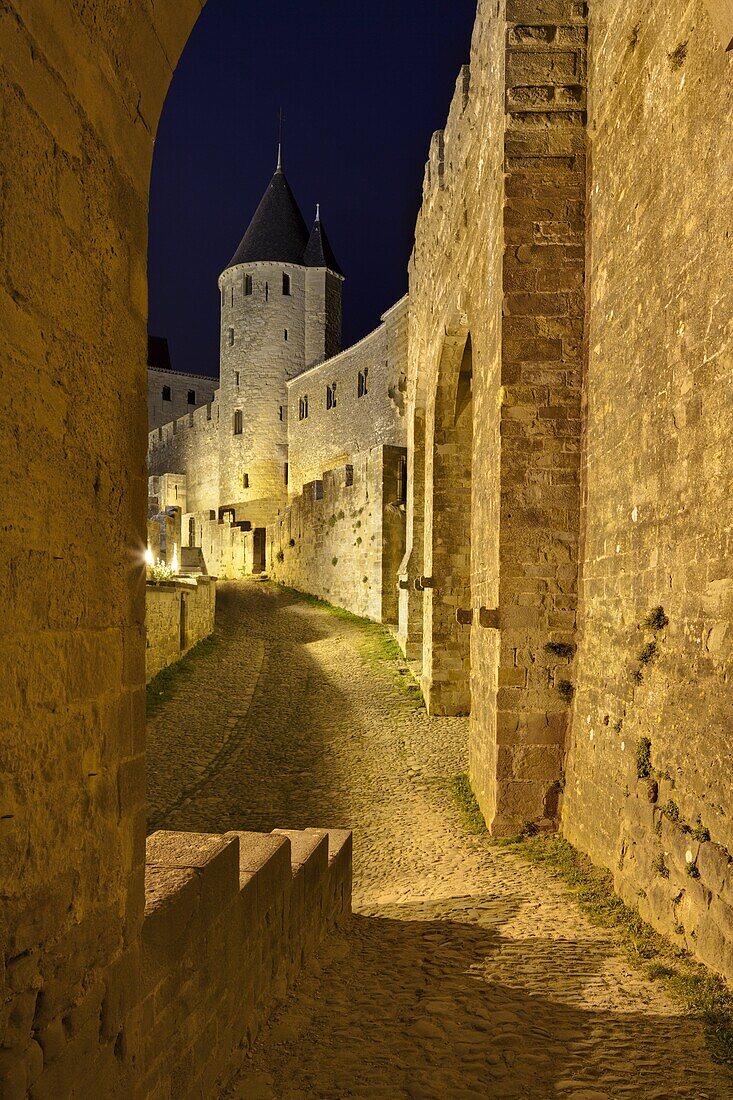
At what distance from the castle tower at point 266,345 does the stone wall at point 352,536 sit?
12.8 metres

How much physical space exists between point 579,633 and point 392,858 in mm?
2430

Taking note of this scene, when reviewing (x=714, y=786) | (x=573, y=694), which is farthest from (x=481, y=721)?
(x=714, y=786)

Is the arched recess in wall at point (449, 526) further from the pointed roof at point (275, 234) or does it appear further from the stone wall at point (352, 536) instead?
the pointed roof at point (275, 234)

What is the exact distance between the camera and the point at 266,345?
34.5m

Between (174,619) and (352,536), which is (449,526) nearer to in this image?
(174,619)

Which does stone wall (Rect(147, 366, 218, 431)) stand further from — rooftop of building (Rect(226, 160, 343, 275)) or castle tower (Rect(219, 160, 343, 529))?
rooftop of building (Rect(226, 160, 343, 275))

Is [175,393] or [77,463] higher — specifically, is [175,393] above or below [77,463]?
above

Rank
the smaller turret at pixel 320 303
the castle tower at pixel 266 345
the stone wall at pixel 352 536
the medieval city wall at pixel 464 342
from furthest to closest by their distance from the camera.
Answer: the smaller turret at pixel 320 303 < the castle tower at pixel 266 345 < the stone wall at pixel 352 536 < the medieval city wall at pixel 464 342

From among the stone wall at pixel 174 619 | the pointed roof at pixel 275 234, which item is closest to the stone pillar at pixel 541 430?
the stone wall at pixel 174 619

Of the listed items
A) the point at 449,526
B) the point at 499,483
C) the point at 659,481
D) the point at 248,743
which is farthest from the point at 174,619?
the point at 659,481

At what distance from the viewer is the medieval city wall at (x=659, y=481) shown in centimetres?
347

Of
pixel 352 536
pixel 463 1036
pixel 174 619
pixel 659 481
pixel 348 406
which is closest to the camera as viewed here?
pixel 463 1036

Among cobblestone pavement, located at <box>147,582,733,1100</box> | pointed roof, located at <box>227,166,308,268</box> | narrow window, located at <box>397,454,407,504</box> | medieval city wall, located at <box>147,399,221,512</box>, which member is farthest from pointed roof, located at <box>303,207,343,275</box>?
cobblestone pavement, located at <box>147,582,733,1100</box>

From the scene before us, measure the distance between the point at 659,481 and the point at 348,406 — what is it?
1022 inches
